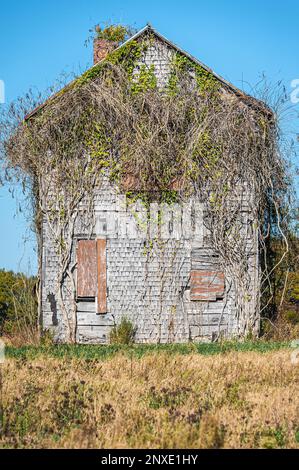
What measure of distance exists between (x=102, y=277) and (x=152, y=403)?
411 inches

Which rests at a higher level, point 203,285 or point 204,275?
point 204,275

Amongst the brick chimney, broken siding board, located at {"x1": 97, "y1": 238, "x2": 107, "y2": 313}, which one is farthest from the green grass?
the brick chimney

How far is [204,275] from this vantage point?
19.2 m

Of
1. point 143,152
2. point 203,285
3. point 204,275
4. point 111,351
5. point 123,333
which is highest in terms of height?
point 143,152

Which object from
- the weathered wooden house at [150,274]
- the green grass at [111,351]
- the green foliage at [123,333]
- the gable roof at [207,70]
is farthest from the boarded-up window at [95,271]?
the gable roof at [207,70]

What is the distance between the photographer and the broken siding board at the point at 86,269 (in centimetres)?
1914

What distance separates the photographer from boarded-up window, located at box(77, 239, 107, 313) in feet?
62.7

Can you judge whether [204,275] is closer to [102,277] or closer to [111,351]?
[102,277]

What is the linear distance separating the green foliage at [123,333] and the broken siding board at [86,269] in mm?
1021

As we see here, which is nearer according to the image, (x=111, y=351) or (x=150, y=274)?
(x=111, y=351)

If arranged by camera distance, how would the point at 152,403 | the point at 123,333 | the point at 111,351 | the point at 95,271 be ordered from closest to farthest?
the point at 152,403, the point at 111,351, the point at 123,333, the point at 95,271

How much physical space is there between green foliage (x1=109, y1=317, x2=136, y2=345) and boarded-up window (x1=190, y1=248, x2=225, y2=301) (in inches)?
68.3

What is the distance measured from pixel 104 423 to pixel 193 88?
518 inches

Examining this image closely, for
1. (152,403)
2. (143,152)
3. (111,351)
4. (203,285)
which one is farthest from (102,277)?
(152,403)
